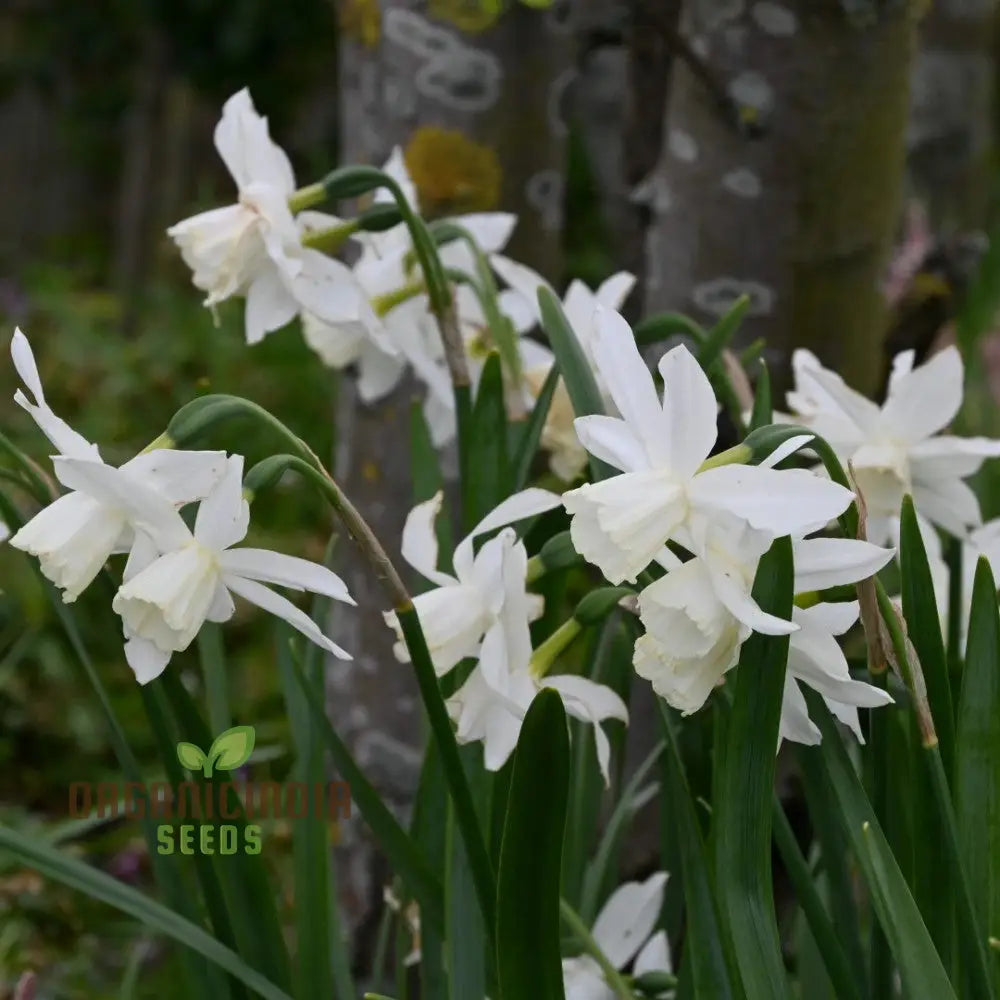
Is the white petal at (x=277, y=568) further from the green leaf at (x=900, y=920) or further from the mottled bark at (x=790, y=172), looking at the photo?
the mottled bark at (x=790, y=172)

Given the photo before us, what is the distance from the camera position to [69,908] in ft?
6.22

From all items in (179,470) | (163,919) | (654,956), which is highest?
(179,470)

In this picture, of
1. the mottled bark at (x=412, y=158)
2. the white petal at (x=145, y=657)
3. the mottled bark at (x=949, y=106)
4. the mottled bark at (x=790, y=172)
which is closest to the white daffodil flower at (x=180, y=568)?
the white petal at (x=145, y=657)

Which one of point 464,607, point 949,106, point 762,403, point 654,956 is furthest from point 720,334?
point 949,106

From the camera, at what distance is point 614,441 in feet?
2.22

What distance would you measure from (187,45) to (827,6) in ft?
11.0

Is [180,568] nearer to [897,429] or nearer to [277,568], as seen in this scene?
[277,568]

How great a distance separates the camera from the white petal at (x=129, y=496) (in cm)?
66

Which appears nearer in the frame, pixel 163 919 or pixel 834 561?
pixel 834 561

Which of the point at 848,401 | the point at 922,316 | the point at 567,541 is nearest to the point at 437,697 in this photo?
the point at 567,541

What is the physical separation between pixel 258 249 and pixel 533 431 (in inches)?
9.8

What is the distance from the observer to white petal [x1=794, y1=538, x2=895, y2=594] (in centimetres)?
64

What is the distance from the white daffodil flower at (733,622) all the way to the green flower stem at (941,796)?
0.10 ft

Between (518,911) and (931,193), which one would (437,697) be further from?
(931,193)
